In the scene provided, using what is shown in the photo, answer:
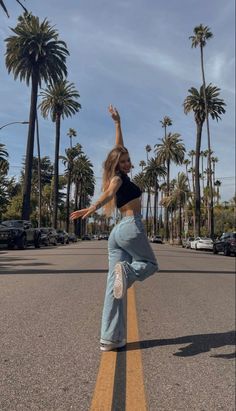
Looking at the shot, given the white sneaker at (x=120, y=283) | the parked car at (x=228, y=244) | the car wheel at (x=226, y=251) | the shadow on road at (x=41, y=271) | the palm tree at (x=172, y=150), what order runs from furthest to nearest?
1. the palm tree at (x=172, y=150)
2. the car wheel at (x=226, y=251)
3. the parked car at (x=228, y=244)
4. the shadow on road at (x=41, y=271)
5. the white sneaker at (x=120, y=283)

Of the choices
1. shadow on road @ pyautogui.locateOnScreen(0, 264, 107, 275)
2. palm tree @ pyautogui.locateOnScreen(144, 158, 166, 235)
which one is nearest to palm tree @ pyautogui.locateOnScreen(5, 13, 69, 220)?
shadow on road @ pyautogui.locateOnScreen(0, 264, 107, 275)

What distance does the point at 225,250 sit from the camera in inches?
1259

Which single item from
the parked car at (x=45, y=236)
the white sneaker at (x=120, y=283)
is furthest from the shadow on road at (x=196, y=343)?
the parked car at (x=45, y=236)

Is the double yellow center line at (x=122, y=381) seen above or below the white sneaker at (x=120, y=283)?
below

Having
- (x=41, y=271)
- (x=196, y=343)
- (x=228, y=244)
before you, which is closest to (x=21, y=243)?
(x=228, y=244)

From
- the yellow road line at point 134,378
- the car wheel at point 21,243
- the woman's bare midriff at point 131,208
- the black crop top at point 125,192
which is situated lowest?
the yellow road line at point 134,378

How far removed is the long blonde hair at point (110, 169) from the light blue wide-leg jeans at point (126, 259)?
189 mm

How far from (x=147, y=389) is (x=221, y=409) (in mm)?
628

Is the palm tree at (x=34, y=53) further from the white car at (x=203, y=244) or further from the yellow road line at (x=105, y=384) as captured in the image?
the yellow road line at (x=105, y=384)

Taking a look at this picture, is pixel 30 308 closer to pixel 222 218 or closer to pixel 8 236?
pixel 8 236

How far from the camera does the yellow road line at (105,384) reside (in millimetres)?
3765

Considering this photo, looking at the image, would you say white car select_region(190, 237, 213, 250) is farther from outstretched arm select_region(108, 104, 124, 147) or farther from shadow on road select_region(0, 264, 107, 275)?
outstretched arm select_region(108, 104, 124, 147)

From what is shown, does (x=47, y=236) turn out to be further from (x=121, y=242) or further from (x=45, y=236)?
(x=121, y=242)

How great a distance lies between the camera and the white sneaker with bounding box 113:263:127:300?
4633 millimetres
